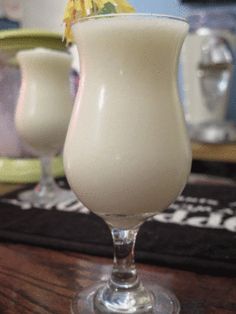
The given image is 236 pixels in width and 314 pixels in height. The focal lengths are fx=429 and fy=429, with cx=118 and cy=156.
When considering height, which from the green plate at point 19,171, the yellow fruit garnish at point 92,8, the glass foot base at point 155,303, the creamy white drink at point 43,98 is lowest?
the green plate at point 19,171

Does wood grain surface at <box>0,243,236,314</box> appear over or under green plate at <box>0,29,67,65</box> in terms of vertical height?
under

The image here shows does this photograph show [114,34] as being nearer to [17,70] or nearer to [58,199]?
[58,199]

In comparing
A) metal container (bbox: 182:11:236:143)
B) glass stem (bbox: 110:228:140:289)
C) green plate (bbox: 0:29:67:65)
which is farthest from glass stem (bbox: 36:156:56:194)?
metal container (bbox: 182:11:236:143)

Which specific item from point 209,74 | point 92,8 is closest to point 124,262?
point 92,8

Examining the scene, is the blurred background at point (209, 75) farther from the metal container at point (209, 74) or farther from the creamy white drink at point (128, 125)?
the creamy white drink at point (128, 125)

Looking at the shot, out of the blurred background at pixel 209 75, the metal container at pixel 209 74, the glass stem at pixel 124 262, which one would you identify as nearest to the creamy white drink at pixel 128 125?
the glass stem at pixel 124 262

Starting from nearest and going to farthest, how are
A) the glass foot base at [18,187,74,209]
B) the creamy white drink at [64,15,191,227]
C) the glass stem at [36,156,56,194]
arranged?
the creamy white drink at [64,15,191,227], the glass foot base at [18,187,74,209], the glass stem at [36,156,56,194]

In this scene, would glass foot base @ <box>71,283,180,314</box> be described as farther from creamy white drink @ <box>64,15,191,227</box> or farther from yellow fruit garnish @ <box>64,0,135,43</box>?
yellow fruit garnish @ <box>64,0,135,43</box>
